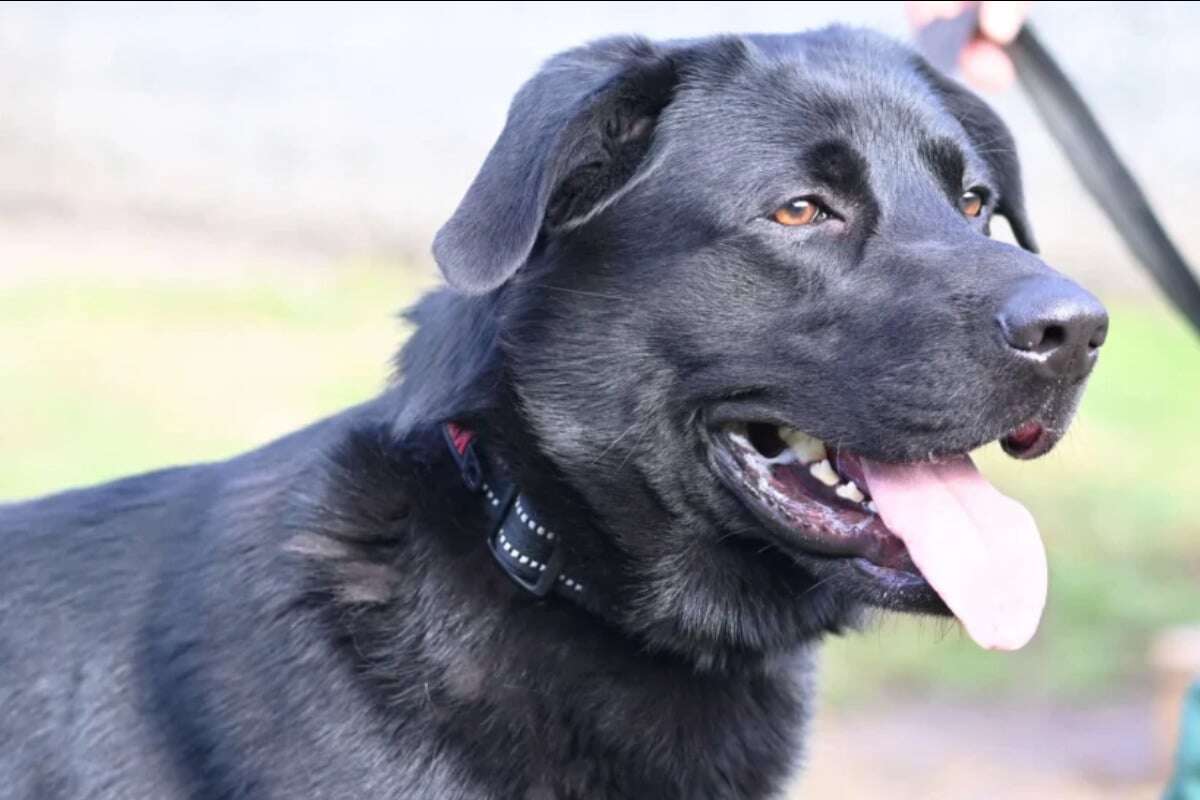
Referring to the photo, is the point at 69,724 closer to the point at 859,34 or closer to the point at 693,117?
the point at 693,117

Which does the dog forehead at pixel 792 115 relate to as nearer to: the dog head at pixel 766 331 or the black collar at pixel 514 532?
the dog head at pixel 766 331

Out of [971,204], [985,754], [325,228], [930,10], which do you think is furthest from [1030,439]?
[325,228]

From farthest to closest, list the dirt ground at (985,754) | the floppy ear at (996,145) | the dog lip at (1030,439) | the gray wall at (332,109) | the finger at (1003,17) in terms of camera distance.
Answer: the gray wall at (332,109), the dirt ground at (985,754), the finger at (1003,17), the floppy ear at (996,145), the dog lip at (1030,439)

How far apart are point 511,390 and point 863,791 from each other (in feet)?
7.82

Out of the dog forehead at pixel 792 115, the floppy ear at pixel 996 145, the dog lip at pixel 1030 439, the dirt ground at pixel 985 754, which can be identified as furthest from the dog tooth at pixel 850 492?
the dirt ground at pixel 985 754

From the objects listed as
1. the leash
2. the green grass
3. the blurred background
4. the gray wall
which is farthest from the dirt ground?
the gray wall

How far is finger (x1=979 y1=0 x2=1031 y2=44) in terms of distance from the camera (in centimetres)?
308

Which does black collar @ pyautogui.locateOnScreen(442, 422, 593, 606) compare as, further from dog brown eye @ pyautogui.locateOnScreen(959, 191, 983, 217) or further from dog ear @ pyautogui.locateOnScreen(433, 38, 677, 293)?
dog brown eye @ pyautogui.locateOnScreen(959, 191, 983, 217)

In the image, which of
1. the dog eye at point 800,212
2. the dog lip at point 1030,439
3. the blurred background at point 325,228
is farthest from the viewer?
the blurred background at point 325,228

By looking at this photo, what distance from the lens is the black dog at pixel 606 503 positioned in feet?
7.83

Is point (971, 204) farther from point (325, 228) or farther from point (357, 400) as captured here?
point (325, 228)

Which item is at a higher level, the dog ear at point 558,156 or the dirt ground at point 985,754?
the dog ear at point 558,156

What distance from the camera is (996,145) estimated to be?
2973 mm

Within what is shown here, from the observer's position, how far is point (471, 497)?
259cm
